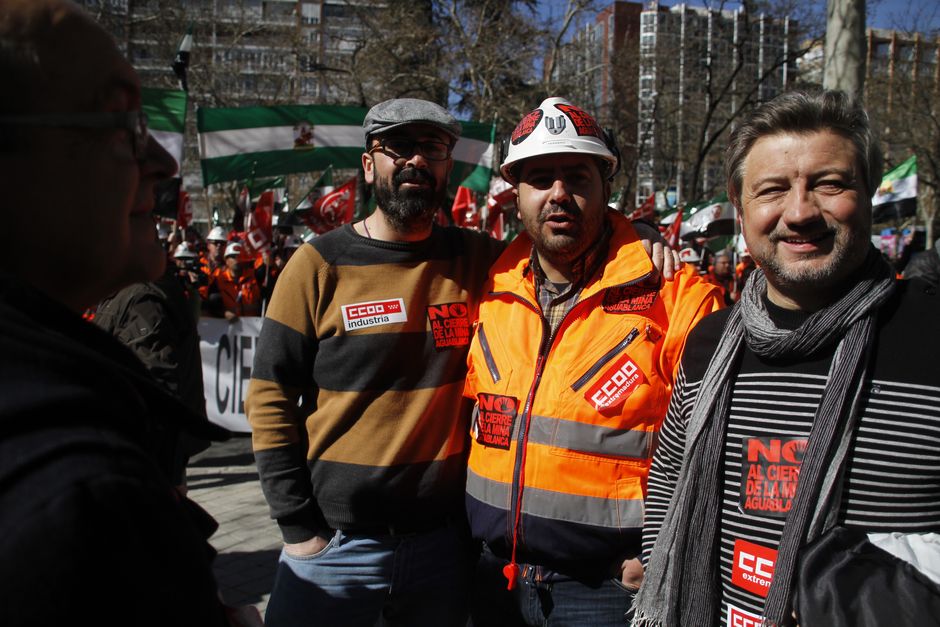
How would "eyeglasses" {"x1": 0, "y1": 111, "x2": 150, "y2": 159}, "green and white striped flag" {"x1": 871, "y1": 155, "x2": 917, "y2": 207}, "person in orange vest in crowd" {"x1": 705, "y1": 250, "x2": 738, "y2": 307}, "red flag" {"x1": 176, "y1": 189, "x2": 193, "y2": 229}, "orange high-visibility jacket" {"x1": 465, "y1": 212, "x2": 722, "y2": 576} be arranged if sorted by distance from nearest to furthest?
"eyeglasses" {"x1": 0, "y1": 111, "x2": 150, "y2": 159} → "orange high-visibility jacket" {"x1": 465, "y1": 212, "x2": 722, "y2": 576} → "green and white striped flag" {"x1": 871, "y1": 155, "x2": 917, "y2": 207} → "person in orange vest in crowd" {"x1": 705, "y1": 250, "x2": 738, "y2": 307} → "red flag" {"x1": 176, "y1": 189, "x2": 193, "y2": 229}

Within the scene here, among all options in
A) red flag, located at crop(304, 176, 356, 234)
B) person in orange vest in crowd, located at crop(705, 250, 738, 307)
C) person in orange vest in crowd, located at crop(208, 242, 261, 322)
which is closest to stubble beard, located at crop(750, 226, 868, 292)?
red flag, located at crop(304, 176, 356, 234)

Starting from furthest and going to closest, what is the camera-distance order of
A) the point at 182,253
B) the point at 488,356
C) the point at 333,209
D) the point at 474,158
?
the point at 182,253 → the point at 333,209 → the point at 474,158 → the point at 488,356

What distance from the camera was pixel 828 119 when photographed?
1.84 m

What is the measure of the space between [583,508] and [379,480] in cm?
73

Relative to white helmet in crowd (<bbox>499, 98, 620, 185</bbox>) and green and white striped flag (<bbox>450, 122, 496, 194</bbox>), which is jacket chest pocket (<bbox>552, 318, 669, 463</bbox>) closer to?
white helmet in crowd (<bbox>499, 98, 620, 185</bbox>)

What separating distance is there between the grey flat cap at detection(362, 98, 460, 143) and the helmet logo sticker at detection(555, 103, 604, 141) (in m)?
0.44

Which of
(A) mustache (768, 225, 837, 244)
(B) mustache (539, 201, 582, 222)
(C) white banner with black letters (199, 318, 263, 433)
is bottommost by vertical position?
(C) white banner with black letters (199, 318, 263, 433)


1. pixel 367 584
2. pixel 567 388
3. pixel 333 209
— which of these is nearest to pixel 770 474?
pixel 567 388

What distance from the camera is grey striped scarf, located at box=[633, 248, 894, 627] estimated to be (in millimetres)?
1636

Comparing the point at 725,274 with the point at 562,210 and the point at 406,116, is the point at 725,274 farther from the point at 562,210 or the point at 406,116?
the point at 406,116

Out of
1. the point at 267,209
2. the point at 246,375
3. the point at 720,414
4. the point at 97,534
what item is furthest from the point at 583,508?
the point at 267,209

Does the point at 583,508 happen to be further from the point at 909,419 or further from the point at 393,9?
the point at 393,9

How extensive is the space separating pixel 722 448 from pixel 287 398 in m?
1.52

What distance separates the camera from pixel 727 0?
1730cm
